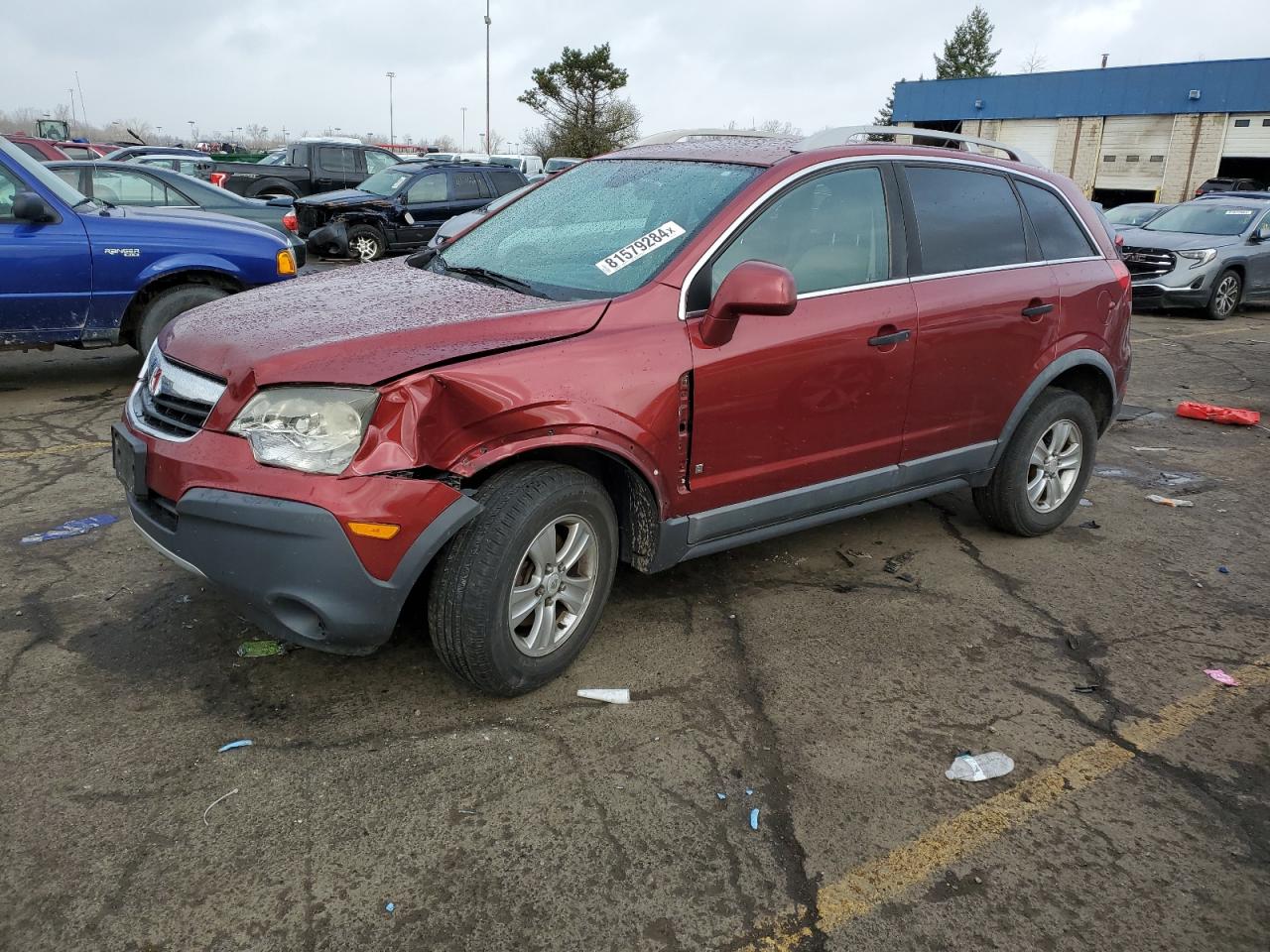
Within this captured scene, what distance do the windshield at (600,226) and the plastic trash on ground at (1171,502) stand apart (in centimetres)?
346

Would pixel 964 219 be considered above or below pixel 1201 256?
above

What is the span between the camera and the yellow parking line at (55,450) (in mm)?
5445

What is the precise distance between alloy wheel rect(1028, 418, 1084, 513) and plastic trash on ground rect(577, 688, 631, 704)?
249 centimetres

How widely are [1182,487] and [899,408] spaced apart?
2930 millimetres

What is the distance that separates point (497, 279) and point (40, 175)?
458 cm

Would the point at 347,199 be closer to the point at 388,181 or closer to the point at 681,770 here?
the point at 388,181

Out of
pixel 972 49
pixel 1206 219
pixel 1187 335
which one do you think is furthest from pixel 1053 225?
pixel 972 49

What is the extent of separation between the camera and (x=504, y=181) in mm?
16562

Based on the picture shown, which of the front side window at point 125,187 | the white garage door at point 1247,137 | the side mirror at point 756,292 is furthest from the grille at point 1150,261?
the white garage door at point 1247,137

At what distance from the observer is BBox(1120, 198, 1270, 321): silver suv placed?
12734mm

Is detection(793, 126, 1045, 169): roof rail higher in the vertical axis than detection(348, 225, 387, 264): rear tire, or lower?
higher

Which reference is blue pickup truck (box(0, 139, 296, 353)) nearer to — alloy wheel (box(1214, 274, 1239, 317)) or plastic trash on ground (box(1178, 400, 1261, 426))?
plastic trash on ground (box(1178, 400, 1261, 426))

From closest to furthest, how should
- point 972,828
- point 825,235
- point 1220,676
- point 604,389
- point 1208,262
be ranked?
1. point 972,828
2. point 604,389
3. point 1220,676
4. point 825,235
5. point 1208,262

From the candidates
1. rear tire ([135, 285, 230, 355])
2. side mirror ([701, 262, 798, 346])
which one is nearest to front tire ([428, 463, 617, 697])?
side mirror ([701, 262, 798, 346])
